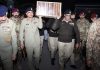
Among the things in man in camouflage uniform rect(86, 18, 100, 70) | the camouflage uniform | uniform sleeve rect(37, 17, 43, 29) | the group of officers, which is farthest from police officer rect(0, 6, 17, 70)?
the camouflage uniform

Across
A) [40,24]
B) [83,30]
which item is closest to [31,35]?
[40,24]

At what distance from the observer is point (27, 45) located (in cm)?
838

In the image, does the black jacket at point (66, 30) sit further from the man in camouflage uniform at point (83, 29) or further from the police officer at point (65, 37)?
the man in camouflage uniform at point (83, 29)

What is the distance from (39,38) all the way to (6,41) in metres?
1.95

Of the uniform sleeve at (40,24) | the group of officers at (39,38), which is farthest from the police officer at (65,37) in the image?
the uniform sleeve at (40,24)

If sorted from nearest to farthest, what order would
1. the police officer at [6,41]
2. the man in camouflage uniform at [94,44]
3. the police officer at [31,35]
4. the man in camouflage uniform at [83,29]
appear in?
the man in camouflage uniform at [94,44] < the police officer at [6,41] < the police officer at [31,35] < the man in camouflage uniform at [83,29]

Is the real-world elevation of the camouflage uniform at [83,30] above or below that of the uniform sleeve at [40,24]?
below

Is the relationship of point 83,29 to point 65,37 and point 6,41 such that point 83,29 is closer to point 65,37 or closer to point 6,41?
point 65,37

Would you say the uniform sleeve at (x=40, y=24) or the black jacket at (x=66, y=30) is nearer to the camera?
the uniform sleeve at (x=40, y=24)

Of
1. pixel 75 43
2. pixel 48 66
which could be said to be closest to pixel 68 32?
pixel 75 43

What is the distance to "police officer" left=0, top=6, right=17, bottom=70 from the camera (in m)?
6.67

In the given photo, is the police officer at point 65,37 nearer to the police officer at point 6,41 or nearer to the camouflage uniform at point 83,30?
the camouflage uniform at point 83,30

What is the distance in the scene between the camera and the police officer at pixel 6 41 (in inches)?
263

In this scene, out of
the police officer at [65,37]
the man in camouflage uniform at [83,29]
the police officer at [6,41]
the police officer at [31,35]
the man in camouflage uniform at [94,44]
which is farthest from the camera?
the man in camouflage uniform at [83,29]
